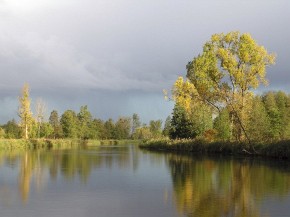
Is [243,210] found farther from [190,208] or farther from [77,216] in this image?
[77,216]

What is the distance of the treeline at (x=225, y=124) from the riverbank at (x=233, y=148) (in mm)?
1331

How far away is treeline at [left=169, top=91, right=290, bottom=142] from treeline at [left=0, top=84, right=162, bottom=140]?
3190 cm

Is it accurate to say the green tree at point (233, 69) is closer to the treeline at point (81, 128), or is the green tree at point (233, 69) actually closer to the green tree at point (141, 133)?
the treeline at point (81, 128)

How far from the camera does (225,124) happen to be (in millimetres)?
54500

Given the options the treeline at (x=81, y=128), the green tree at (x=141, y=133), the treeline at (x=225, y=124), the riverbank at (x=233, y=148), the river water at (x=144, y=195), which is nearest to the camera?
the river water at (x=144, y=195)

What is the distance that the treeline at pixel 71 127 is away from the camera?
262ft

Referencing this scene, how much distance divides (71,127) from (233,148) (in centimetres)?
7873

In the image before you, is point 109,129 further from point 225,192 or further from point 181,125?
point 225,192

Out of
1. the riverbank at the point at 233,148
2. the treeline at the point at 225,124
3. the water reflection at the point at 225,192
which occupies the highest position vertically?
the treeline at the point at 225,124

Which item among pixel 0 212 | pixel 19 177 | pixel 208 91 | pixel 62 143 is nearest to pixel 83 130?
pixel 62 143

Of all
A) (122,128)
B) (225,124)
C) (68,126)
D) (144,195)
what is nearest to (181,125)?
(225,124)

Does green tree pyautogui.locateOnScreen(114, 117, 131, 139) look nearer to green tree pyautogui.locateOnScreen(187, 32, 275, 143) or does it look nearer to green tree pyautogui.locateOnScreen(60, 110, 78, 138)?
green tree pyautogui.locateOnScreen(60, 110, 78, 138)

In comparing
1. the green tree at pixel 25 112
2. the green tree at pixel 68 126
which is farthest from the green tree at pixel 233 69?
the green tree at pixel 68 126

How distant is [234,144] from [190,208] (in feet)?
102
